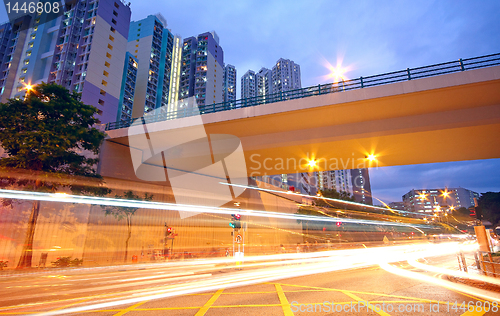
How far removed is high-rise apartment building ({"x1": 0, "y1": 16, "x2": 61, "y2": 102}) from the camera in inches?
2502

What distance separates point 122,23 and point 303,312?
7685 cm

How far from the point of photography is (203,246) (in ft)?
95.8

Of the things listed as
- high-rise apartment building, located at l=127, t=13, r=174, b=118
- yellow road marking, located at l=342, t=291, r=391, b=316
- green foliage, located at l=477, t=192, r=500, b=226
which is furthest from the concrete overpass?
high-rise apartment building, located at l=127, t=13, r=174, b=118

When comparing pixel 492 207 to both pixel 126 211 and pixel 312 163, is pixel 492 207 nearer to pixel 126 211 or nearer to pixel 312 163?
pixel 312 163

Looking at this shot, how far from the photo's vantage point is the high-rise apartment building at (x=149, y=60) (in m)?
87.4

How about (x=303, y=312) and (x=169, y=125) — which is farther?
(x=169, y=125)

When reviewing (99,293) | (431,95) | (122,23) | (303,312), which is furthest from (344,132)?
(122,23)

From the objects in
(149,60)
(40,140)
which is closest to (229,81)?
(149,60)

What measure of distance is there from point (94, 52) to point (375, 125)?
62914 mm

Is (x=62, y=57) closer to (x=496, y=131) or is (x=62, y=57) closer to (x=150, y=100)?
(x=150, y=100)

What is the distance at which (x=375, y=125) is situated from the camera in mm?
16875

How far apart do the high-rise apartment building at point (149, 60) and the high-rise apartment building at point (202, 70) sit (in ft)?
51.8

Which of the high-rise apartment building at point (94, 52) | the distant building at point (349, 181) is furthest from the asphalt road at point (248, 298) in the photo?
the distant building at point (349, 181)

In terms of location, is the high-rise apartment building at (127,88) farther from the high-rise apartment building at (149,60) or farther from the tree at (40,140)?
the tree at (40,140)
